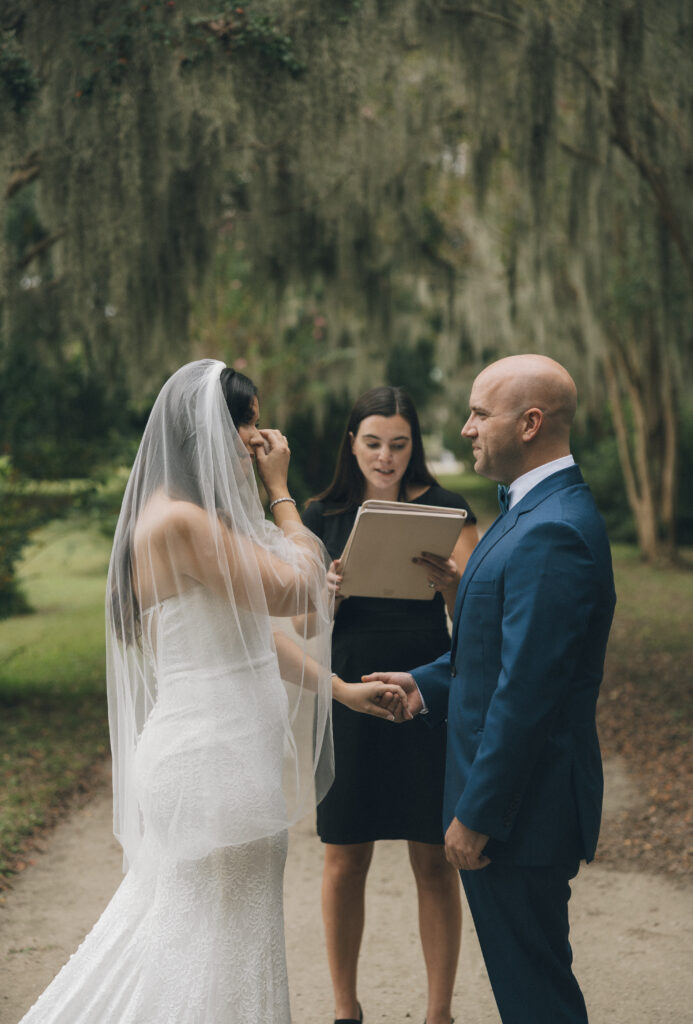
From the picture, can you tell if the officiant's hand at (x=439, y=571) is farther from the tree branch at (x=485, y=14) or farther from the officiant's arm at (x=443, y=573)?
the tree branch at (x=485, y=14)

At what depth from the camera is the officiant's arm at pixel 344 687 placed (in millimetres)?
2740

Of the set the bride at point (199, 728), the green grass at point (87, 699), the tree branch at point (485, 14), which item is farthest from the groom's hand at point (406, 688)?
the tree branch at point (485, 14)

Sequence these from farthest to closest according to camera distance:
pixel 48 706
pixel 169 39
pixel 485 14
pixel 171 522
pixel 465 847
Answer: pixel 48 706, pixel 485 14, pixel 169 39, pixel 171 522, pixel 465 847

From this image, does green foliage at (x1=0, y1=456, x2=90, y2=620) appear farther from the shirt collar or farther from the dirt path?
the shirt collar

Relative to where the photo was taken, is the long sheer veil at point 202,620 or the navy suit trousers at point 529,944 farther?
the long sheer veil at point 202,620

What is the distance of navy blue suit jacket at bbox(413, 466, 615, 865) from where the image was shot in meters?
2.15

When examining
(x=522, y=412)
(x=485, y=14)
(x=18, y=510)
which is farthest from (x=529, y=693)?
(x=485, y=14)

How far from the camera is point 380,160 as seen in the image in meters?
7.96

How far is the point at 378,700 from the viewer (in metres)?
2.85

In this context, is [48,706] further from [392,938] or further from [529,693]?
[529,693]

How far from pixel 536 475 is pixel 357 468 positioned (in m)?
1.14

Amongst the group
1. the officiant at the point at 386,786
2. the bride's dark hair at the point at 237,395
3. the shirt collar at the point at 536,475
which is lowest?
the officiant at the point at 386,786

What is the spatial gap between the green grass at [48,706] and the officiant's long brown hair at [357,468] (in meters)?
2.55

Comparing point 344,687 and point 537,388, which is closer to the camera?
point 537,388
